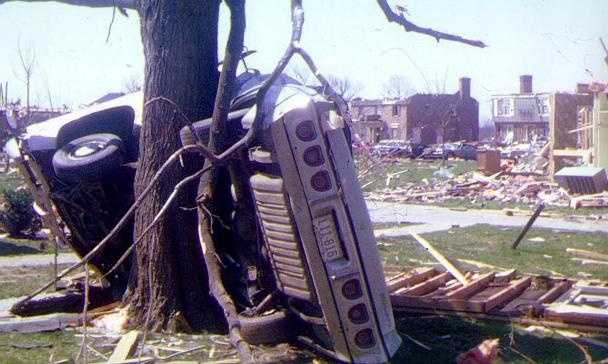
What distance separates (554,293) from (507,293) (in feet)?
1.45

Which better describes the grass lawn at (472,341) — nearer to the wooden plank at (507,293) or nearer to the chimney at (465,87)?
the wooden plank at (507,293)

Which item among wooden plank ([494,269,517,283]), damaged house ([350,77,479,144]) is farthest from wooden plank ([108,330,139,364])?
damaged house ([350,77,479,144])

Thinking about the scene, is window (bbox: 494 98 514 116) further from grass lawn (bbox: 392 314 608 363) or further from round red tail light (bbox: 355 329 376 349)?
round red tail light (bbox: 355 329 376 349)

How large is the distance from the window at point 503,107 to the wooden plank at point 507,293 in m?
74.8

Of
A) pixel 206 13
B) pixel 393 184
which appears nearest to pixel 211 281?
pixel 206 13

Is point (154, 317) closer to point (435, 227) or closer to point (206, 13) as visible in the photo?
point (206, 13)

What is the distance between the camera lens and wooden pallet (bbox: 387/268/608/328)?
6.69 m

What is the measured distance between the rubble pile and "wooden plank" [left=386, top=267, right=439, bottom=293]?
50.0ft

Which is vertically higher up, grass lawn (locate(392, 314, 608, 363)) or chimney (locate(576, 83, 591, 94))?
chimney (locate(576, 83, 591, 94))

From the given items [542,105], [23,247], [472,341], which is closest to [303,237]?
[472,341]

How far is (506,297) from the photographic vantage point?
7.34m

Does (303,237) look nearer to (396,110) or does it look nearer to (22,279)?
(22,279)

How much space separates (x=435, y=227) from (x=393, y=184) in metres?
15.4

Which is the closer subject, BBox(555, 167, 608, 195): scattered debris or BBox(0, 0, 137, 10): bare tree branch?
BBox(0, 0, 137, 10): bare tree branch
